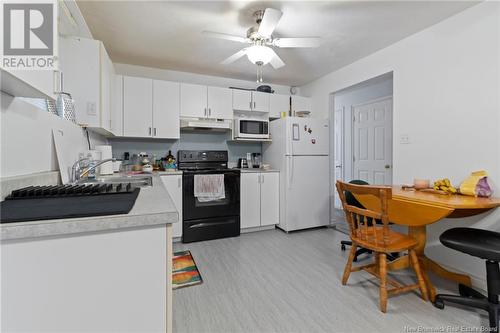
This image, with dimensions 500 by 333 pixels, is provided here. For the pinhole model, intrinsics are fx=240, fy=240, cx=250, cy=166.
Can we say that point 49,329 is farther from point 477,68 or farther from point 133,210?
point 477,68

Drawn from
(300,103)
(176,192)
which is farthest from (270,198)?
(300,103)

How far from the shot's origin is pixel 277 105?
3873 mm

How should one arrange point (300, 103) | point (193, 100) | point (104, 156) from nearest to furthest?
point (104, 156), point (193, 100), point (300, 103)

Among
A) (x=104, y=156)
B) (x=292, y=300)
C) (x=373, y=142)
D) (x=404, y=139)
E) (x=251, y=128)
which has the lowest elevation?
(x=292, y=300)

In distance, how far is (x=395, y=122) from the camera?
2.73 m

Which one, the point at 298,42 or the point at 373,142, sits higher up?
the point at 298,42

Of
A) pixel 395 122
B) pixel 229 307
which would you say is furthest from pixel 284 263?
pixel 395 122

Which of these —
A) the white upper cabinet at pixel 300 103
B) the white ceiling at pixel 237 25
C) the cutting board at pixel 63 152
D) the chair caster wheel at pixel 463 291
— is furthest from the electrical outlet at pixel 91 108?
the chair caster wheel at pixel 463 291

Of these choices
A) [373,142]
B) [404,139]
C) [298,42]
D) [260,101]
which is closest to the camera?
[298,42]

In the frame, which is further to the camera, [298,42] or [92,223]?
[298,42]

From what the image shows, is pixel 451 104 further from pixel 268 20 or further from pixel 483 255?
pixel 268 20

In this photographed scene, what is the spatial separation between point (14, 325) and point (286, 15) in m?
2.55

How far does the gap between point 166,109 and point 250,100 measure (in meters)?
1.26

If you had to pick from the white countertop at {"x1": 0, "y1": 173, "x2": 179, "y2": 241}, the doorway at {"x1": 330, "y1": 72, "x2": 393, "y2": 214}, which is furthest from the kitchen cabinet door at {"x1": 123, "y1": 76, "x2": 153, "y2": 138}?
the doorway at {"x1": 330, "y1": 72, "x2": 393, "y2": 214}
